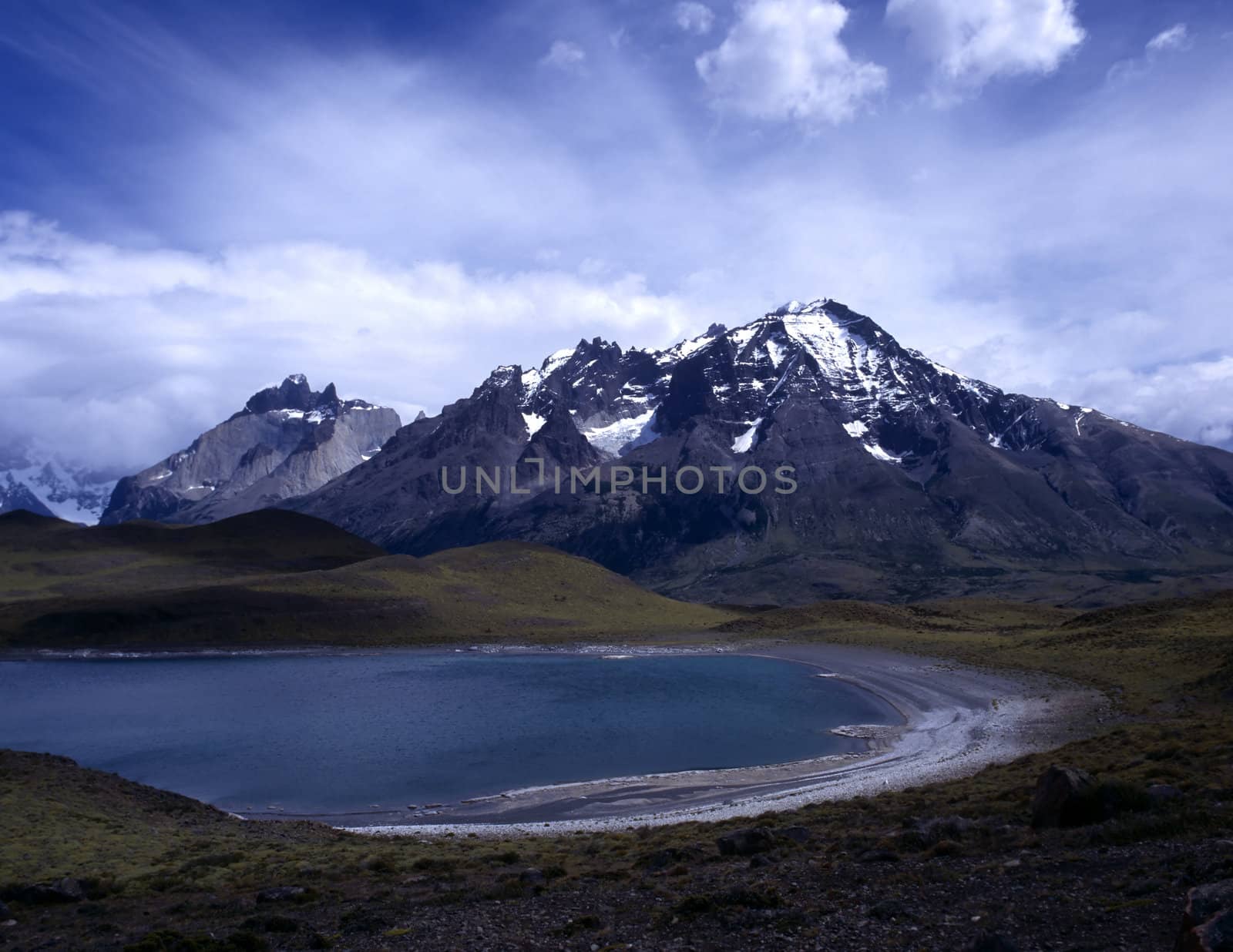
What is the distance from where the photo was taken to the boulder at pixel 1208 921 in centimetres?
1017

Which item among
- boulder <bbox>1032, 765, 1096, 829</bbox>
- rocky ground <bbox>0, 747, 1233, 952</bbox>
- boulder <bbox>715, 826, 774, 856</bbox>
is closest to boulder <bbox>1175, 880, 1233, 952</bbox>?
rocky ground <bbox>0, 747, 1233, 952</bbox>

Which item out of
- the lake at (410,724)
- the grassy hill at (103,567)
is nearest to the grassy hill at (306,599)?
the grassy hill at (103,567)

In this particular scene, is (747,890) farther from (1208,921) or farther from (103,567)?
(103,567)

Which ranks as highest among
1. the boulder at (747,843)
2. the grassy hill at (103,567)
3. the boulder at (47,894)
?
the grassy hill at (103,567)

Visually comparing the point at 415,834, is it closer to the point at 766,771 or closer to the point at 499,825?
the point at 499,825

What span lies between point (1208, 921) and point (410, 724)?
56230 millimetres

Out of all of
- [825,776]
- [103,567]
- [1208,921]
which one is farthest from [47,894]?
[103,567]

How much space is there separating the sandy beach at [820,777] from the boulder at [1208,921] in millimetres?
22931

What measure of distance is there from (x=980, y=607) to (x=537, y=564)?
82136mm

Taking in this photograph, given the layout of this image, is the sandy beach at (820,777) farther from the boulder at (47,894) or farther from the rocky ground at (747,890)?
the boulder at (47,894)

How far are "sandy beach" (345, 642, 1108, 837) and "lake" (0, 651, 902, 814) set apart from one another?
8.90 ft

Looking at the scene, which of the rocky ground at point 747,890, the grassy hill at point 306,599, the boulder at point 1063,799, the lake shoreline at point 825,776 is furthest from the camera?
the grassy hill at point 306,599

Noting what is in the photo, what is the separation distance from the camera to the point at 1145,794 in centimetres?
2067

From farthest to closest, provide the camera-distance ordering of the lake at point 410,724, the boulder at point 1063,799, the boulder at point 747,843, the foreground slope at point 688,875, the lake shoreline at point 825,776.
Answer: the lake at point 410,724, the lake shoreline at point 825,776, the boulder at point 747,843, the boulder at point 1063,799, the foreground slope at point 688,875
